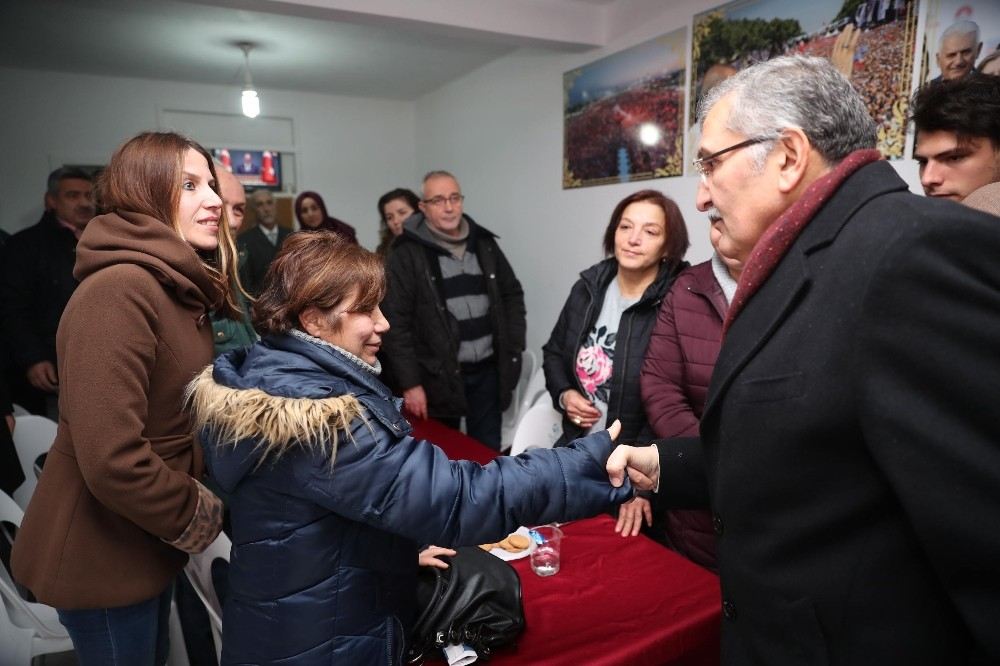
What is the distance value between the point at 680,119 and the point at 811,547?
9.98 ft

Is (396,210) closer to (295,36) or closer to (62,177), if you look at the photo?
(295,36)

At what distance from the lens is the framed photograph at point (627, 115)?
3.46 m

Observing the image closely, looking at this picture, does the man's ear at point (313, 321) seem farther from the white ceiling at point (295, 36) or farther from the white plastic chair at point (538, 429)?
the white ceiling at point (295, 36)

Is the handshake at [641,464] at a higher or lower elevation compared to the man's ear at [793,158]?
lower

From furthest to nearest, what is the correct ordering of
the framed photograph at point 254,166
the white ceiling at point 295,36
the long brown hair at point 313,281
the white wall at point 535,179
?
1. the framed photograph at point 254,166
2. the white wall at point 535,179
3. the white ceiling at point 295,36
4. the long brown hair at point 313,281

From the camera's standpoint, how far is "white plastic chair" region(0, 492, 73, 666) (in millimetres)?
1695

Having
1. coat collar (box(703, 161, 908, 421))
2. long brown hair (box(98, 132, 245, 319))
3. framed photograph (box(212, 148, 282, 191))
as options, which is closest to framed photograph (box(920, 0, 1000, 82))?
coat collar (box(703, 161, 908, 421))

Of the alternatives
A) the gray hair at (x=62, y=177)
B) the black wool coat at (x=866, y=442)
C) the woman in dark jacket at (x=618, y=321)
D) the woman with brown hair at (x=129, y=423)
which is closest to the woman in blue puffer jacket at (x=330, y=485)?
the woman with brown hair at (x=129, y=423)

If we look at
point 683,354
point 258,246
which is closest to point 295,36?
point 258,246

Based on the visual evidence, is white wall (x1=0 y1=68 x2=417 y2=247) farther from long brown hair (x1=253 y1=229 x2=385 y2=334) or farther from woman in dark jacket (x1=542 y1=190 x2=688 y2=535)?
long brown hair (x1=253 y1=229 x2=385 y2=334)

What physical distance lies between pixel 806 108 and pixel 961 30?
195 cm

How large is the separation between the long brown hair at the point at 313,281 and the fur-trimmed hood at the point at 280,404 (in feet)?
0.17

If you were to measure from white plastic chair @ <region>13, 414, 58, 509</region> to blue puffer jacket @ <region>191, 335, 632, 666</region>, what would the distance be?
1861 millimetres

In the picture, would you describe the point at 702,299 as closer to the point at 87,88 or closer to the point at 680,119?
the point at 680,119
